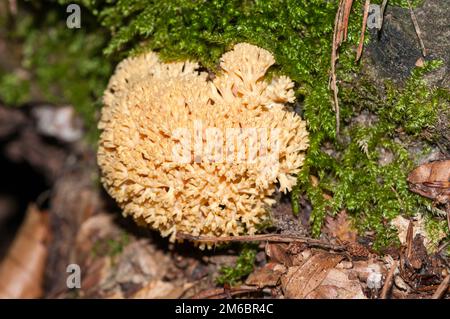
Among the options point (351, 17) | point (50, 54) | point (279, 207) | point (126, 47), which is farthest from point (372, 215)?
point (50, 54)

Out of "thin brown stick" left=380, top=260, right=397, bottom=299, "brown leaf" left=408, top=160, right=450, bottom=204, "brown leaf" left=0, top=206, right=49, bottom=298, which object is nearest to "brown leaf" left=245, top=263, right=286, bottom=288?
"thin brown stick" left=380, top=260, right=397, bottom=299

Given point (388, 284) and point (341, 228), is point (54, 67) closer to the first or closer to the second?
point (341, 228)

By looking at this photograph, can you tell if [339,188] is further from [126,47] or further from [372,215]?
[126,47]

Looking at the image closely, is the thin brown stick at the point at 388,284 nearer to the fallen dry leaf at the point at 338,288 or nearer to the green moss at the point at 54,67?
the fallen dry leaf at the point at 338,288

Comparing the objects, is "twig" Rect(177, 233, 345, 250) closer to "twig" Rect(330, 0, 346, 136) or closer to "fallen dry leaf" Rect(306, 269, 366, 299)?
"fallen dry leaf" Rect(306, 269, 366, 299)

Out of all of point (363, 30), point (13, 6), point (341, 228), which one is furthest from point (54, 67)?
point (341, 228)

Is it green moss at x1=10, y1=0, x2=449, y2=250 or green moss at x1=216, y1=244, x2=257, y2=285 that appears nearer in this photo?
green moss at x1=10, y1=0, x2=449, y2=250
